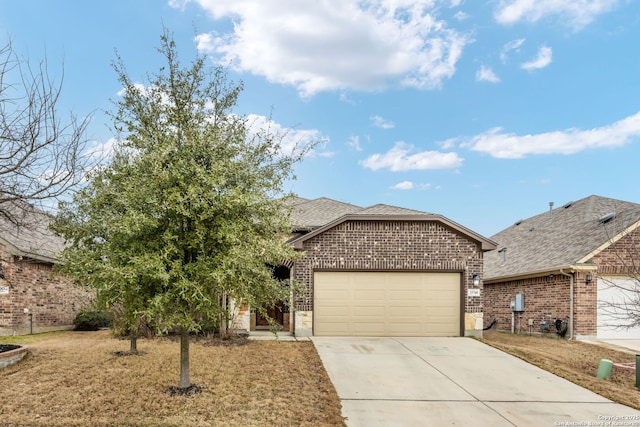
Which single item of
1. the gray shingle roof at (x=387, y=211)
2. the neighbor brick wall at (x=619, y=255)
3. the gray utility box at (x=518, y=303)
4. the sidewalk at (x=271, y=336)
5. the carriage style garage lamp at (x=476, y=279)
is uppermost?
the gray shingle roof at (x=387, y=211)

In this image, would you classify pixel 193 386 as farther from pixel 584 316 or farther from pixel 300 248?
pixel 584 316

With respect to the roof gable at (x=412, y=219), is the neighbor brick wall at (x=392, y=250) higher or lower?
lower

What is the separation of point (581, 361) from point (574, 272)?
446 cm

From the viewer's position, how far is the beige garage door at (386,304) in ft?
46.2

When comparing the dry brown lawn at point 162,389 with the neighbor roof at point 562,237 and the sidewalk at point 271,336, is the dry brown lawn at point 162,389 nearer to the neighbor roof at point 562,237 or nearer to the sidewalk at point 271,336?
the sidewalk at point 271,336

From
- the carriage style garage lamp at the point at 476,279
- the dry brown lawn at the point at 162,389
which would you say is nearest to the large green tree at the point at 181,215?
the dry brown lawn at the point at 162,389

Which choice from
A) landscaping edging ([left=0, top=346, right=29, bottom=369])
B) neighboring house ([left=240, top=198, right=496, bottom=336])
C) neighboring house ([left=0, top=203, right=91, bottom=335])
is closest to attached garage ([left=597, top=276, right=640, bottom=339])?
neighboring house ([left=240, top=198, right=496, bottom=336])

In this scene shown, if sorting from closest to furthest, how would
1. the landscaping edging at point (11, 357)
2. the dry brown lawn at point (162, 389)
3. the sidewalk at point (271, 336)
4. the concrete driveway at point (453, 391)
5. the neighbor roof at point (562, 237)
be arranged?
the dry brown lawn at point (162, 389)
the concrete driveway at point (453, 391)
the landscaping edging at point (11, 357)
the sidewalk at point (271, 336)
the neighbor roof at point (562, 237)

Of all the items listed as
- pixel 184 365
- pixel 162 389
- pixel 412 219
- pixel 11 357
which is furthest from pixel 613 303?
pixel 11 357

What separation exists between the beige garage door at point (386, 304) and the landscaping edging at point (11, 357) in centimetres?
778

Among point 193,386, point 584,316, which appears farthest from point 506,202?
point 193,386

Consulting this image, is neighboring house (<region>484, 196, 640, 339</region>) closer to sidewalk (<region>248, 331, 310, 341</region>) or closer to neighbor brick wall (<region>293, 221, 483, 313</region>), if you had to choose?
neighbor brick wall (<region>293, 221, 483, 313</region>)

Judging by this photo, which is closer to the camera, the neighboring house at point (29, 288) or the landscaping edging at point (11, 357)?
the landscaping edging at point (11, 357)

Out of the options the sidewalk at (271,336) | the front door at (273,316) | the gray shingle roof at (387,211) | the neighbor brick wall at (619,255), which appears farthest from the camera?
the front door at (273,316)
